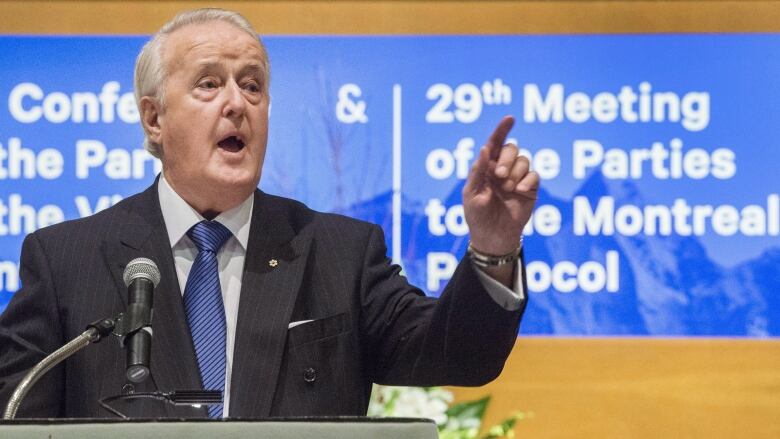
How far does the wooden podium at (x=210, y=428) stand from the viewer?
1614mm

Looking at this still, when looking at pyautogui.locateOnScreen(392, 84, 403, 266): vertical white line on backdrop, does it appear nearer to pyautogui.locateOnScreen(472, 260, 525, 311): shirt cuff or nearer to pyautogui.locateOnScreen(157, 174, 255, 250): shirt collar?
pyautogui.locateOnScreen(157, 174, 255, 250): shirt collar

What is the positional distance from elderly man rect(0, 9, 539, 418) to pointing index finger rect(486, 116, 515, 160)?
0.14ft

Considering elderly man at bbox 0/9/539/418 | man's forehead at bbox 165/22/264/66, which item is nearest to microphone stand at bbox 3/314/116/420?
elderly man at bbox 0/9/539/418

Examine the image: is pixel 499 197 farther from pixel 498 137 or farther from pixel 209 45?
pixel 209 45

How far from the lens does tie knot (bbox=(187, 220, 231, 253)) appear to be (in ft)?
8.14

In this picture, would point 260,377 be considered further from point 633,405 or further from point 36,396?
point 633,405

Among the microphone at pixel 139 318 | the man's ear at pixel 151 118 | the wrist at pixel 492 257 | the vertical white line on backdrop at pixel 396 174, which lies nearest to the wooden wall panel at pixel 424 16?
the vertical white line on backdrop at pixel 396 174

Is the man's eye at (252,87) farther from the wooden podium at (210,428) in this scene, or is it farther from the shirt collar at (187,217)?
the wooden podium at (210,428)

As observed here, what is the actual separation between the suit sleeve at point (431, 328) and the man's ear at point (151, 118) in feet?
1.70

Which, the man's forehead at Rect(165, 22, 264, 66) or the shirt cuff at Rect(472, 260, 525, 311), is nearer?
the shirt cuff at Rect(472, 260, 525, 311)

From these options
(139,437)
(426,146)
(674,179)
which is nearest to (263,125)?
(139,437)

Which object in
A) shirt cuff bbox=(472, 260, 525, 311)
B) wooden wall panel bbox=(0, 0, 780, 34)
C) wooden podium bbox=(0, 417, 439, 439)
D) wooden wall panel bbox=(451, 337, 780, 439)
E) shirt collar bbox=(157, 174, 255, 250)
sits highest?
wooden wall panel bbox=(0, 0, 780, 34)

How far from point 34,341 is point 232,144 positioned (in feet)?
1.87

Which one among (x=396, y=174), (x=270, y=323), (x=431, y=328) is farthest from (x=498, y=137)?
(x=396, y=174)
